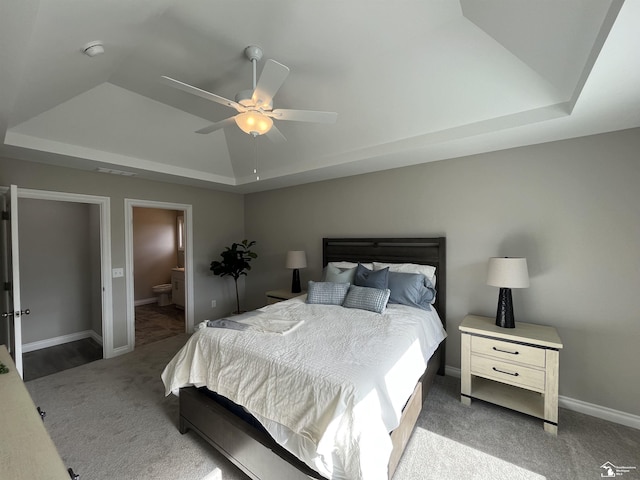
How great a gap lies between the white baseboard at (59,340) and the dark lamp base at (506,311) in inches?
210

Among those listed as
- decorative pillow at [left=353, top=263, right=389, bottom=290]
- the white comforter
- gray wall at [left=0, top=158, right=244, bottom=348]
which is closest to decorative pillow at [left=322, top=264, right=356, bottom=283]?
decorative pillow at [left=353, top=263, right=389, bottom=290]

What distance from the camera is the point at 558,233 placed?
2518 millimetres

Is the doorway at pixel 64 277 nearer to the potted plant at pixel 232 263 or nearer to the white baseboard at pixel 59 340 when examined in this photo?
the white baseboard at pixel 59 340

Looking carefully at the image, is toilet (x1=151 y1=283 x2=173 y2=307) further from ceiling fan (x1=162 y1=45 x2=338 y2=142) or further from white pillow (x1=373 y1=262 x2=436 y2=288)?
ceiling fan (x1=162 y1=45 x2=338 y2=142)

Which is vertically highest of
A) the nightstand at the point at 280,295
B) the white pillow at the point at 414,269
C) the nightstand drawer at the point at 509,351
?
the white pillow at the point at 414,269

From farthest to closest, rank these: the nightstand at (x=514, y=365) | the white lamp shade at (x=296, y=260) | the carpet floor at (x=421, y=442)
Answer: the white lamp shade at (x=296, y=260) < the nightstand at (x=514, y=365) < the carpet floor at (x=421, y=442)

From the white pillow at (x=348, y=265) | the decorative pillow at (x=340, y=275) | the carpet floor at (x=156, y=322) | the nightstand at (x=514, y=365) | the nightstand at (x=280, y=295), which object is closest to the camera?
the nightstand at (x=514, y=365)

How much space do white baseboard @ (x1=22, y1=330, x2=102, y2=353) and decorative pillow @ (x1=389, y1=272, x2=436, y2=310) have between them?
4445mm

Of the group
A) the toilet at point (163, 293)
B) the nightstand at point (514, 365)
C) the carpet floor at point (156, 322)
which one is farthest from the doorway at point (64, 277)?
the nightstand at point (514, 365)

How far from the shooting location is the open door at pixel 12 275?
7.61ft

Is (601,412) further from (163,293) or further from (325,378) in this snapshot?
(163,293)

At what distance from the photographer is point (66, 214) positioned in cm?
421

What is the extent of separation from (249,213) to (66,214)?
277cm

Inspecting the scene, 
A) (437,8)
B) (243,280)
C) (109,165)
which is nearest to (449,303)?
(437,8)
